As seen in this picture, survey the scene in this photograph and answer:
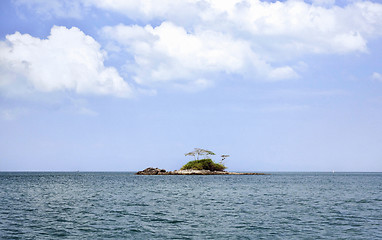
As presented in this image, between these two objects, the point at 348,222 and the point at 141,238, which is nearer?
the point at 141,238

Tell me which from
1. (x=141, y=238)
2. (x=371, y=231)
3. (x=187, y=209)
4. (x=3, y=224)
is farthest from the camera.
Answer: (x=187, y=209)

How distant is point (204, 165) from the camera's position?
15625 centimetres

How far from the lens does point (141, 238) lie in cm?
2270

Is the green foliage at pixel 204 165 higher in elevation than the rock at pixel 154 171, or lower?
Answer: higher

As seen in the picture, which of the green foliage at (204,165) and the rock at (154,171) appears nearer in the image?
the green foliage at (204,165)

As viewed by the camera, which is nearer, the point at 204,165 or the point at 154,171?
the point at 204,165

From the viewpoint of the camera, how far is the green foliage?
156 metres

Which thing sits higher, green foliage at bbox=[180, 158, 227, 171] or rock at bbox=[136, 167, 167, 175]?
green foliage at bbox=[180, 158, 227, 171]

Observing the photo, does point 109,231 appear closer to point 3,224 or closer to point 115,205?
point 3,224

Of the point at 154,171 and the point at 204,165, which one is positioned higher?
the point at 204,165

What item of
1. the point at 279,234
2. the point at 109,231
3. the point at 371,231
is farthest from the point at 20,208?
the point at 371,231

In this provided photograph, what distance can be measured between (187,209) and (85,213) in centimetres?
1034

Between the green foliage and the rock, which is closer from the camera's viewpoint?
the green foliage

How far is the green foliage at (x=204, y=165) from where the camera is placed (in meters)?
156
